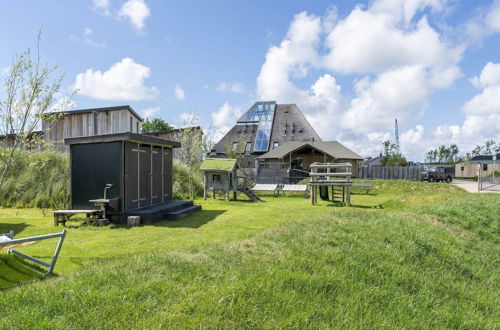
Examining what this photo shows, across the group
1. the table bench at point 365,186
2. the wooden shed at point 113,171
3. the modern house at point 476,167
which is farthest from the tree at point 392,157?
the wooden shed at point 113,171

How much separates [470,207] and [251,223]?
22.4 feet

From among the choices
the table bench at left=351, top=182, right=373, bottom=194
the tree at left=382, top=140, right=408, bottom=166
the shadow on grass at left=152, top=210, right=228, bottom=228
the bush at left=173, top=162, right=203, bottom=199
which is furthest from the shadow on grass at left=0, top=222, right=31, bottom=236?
the tree at left=382, top=140, right=408, bottom=166

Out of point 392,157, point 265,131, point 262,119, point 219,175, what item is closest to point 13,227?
point 219,175

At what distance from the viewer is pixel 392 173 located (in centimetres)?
3297

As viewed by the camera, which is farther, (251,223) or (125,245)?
(251,223)

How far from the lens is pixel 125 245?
621 cm

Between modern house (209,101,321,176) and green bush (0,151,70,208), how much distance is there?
23.5 meters

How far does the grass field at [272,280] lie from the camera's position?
123 inches

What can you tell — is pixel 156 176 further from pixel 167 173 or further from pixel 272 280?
pixel 272 280

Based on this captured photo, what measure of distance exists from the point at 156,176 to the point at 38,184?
18.4 ft

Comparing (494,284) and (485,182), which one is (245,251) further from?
(485,182)

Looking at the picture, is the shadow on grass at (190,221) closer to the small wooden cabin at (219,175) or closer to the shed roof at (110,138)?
the shed roof at (110,138)

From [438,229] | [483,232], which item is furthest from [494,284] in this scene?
[483,232]

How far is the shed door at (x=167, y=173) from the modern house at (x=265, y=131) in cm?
2438
